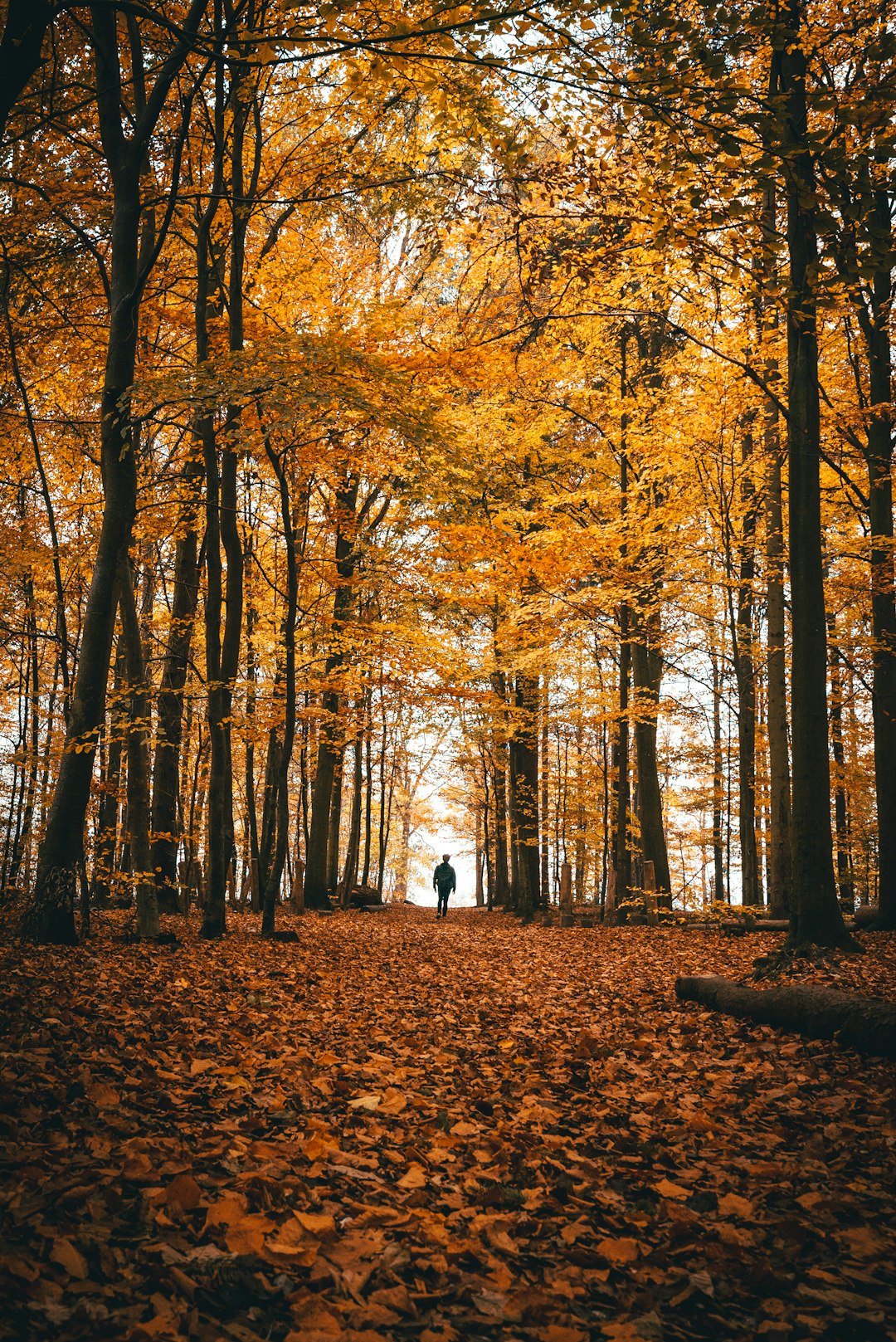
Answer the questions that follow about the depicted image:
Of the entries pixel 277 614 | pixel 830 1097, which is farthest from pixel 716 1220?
pixel 277 614

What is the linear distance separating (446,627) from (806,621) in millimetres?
8220

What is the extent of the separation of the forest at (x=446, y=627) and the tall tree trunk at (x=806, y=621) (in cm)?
6

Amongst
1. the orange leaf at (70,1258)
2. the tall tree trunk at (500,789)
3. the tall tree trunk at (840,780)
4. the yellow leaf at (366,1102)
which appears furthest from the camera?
the tall tree trunk at (500,789)

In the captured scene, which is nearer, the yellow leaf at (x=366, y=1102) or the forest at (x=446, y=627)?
the forest at (x=446, y=627)

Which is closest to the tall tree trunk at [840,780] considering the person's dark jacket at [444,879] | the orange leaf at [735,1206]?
the person's dark jacket at [444,879]

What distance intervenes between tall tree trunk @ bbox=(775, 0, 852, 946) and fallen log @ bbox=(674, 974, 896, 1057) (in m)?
1.73

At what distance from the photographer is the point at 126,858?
52.8 feet

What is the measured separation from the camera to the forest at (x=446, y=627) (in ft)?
7.47

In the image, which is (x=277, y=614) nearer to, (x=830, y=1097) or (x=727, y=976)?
(x=727, y=976)

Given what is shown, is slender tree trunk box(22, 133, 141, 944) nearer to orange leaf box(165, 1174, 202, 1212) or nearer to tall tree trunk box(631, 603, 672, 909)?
orange leaf box(165, 1174, 202, 1212)

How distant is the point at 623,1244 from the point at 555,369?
1275 centimetres

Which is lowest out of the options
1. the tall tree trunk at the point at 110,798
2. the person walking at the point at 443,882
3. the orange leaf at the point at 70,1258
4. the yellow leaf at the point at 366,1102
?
the person walking at the point at 443,882

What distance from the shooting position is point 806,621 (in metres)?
7.10

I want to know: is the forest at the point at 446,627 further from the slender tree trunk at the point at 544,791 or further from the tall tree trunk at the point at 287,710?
the slender tree trunk at the point at 544,791
